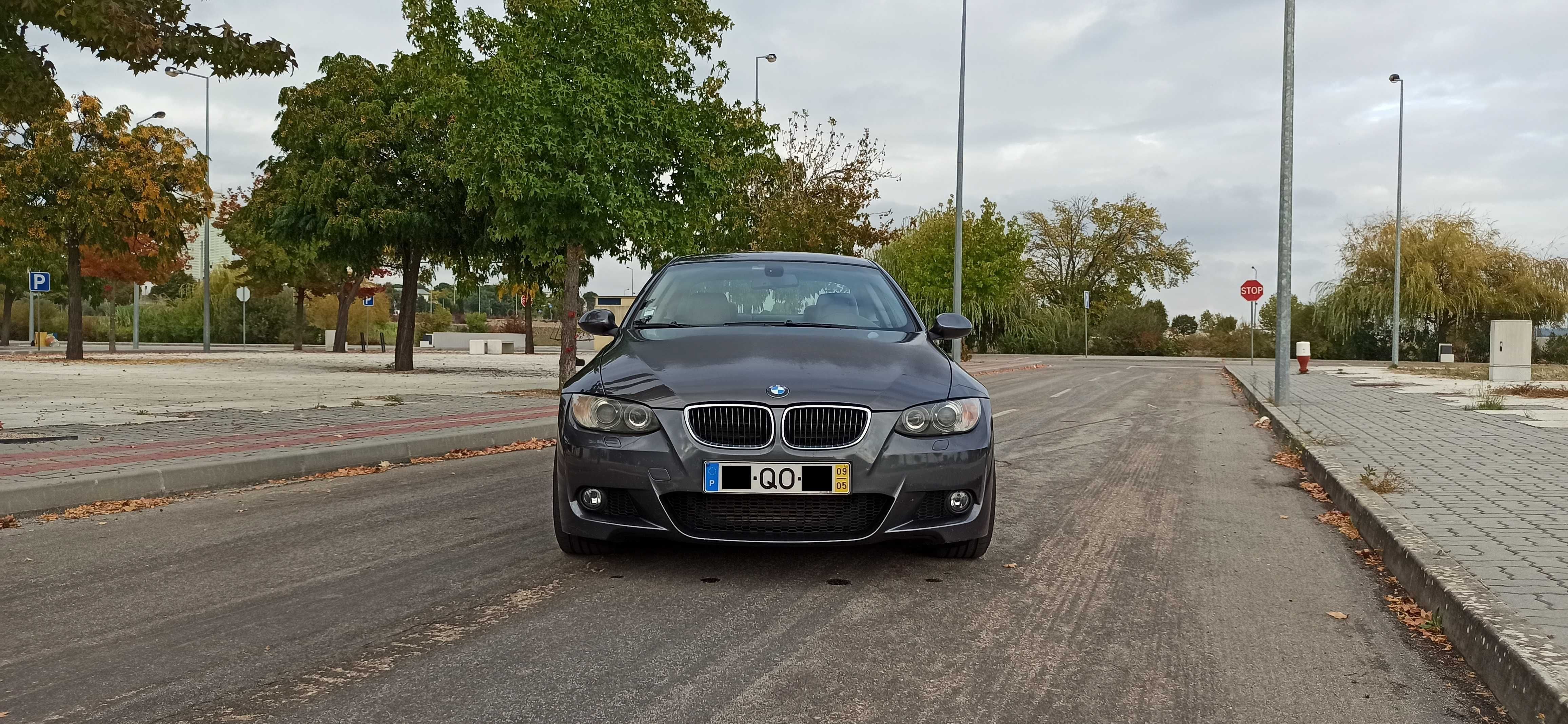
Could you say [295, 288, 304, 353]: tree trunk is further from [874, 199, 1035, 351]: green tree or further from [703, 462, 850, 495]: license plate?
[703, 462, 850, 495]: license plate

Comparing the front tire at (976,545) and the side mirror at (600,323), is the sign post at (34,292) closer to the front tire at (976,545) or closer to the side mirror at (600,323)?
the side mirror at (600,323)

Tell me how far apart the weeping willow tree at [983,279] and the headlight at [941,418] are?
2848 centimetres

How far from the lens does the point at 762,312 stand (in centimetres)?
598

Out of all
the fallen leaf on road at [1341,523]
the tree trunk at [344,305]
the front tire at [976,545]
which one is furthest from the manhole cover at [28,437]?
the tree trunk at [344,305]

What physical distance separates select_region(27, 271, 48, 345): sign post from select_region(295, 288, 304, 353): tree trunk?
311 inches

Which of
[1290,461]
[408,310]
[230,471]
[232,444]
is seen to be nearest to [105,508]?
[230,471]

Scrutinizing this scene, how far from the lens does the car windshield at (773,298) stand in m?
5.92

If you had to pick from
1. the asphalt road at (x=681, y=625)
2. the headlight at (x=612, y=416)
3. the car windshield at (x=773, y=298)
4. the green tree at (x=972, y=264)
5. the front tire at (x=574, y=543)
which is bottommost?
the asphalt road at (x=681, y=625)

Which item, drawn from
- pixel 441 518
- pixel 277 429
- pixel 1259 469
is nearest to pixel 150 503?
pixel 441 518

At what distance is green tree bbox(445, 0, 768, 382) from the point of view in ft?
48.5

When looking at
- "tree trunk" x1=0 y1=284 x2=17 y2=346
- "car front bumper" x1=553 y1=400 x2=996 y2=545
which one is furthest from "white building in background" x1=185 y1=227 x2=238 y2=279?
"car front bumper" x1=553 y1=400 x2=996 y2=545

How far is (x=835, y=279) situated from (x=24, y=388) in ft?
51.5

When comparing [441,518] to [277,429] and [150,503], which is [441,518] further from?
[277,429]

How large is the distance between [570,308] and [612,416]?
13.0 metres
